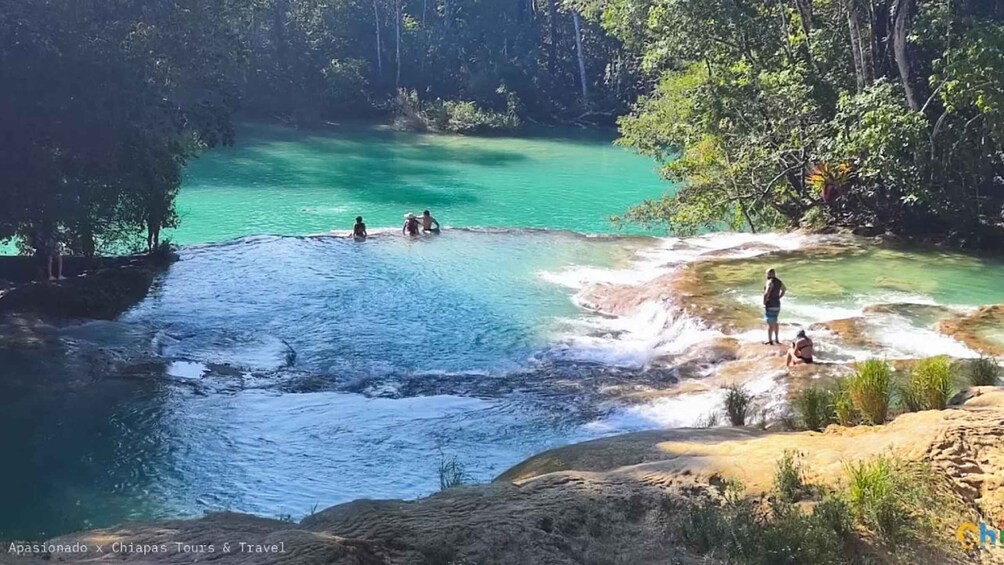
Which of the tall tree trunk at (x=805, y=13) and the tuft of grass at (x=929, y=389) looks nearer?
the tuft of grass at (x=929, y=389)

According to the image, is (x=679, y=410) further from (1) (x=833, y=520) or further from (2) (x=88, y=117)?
(2) (x=88, y=117)

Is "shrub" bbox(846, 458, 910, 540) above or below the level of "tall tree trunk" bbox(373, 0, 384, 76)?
below

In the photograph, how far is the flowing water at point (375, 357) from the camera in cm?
1106

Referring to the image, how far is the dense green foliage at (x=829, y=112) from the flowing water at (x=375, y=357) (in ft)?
5.45

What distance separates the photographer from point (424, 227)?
2602 cm

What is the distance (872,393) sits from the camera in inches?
361

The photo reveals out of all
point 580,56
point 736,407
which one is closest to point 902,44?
point 736,407

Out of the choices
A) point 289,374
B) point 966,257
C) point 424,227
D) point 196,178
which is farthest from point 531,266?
point 196,178

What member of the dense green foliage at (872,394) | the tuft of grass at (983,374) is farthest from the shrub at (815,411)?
the tuft of grass at (983,374)

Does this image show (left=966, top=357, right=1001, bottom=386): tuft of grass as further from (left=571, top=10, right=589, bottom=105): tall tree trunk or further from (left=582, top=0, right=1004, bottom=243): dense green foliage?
(left=571, top=10, right=589, bottom=105): tall tree trunk

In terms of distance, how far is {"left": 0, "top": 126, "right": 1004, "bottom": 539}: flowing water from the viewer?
11062 millimetres

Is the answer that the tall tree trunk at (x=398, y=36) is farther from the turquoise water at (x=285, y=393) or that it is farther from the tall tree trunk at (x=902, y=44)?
the tall tree trunk at (x=902, y=44)

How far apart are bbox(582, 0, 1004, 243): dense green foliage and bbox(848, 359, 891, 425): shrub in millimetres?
12148

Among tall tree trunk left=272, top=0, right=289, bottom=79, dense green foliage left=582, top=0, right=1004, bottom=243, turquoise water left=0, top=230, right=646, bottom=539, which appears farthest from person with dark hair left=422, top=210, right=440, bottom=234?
tall tree trunk left=272, top=0, right=289, bottom=79
